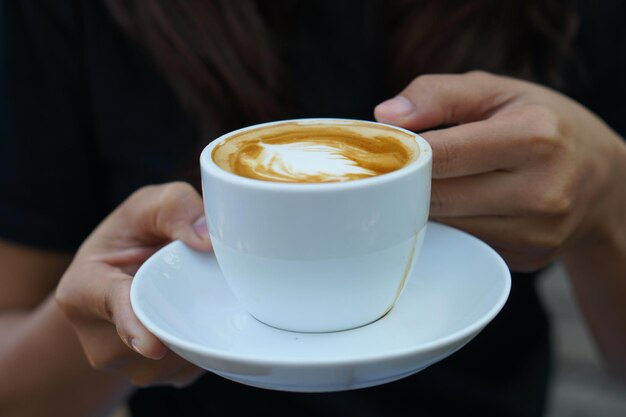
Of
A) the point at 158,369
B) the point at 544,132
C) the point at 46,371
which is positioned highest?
the point at 544,132

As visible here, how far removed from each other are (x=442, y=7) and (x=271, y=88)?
306 mm

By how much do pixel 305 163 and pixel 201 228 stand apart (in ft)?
0.54

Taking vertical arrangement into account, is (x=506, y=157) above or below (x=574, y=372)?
above

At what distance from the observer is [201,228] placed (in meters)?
0.67

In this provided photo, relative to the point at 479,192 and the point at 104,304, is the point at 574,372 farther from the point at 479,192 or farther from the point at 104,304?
the point at 104,304

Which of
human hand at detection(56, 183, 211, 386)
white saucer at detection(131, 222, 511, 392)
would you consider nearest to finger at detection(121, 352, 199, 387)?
human hand at detection(56, 183, 211, 386)

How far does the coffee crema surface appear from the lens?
55cm

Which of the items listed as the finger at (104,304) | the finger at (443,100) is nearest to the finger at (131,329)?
the finger at (104,304)

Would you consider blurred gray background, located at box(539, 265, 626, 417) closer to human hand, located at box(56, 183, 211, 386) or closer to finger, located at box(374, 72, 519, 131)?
finger, located at box(374, 72, 519, 131)

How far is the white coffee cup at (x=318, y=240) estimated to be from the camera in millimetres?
510

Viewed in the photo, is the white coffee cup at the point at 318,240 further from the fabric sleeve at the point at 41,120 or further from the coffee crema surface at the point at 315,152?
the fabric sleeve at the point at 41,120

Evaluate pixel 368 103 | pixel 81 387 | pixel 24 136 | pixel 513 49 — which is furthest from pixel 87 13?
pixel 513 49

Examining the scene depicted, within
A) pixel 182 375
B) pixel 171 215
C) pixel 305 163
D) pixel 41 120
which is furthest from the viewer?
pixel 41 120

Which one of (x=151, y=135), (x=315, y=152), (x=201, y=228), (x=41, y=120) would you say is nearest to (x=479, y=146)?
(x=315, y=152)
